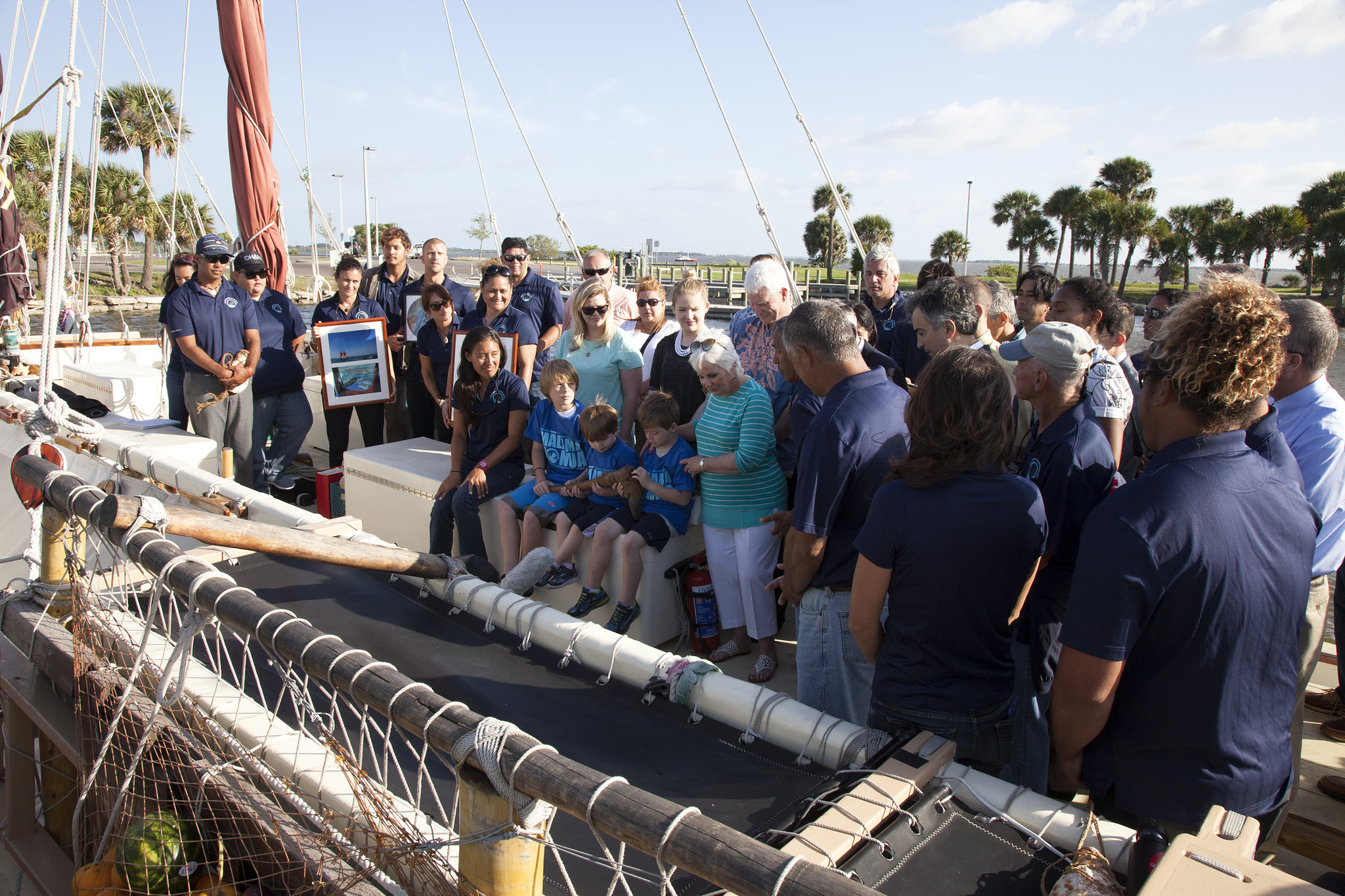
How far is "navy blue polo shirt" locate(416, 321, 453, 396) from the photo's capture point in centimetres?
557

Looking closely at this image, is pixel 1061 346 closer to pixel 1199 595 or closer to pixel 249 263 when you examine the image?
pixel 1199 595

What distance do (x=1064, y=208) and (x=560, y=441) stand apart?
201ft

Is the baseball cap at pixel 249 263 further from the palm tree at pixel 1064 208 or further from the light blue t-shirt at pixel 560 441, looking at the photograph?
the palm tree at pixel 1064 208

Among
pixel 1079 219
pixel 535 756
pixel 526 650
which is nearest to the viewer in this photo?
pixel 535 756

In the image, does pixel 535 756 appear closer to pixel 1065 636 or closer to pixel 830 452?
pixel 1065 636

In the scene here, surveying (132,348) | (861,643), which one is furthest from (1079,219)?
(861,643)

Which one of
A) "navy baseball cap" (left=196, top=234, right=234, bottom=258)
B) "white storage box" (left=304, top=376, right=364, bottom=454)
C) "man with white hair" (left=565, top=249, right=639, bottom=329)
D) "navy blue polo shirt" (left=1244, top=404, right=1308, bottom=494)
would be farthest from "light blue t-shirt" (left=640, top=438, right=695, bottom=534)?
"white storage box" (left=304, top=376, right=364, bottom=454)

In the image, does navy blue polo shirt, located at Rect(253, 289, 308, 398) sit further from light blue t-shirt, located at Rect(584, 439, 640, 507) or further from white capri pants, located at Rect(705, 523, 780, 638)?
white capri pants, located at Rect(705, 523, 780, 638)

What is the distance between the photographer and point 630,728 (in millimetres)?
2180

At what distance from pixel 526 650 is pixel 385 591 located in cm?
73

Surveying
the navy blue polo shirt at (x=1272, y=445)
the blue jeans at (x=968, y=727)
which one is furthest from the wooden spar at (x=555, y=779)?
the navy blue polo shirt at (x=1272, y=445)

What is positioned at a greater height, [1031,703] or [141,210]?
[141,210]

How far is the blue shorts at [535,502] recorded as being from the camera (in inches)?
160

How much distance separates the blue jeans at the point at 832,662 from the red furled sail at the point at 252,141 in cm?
734
